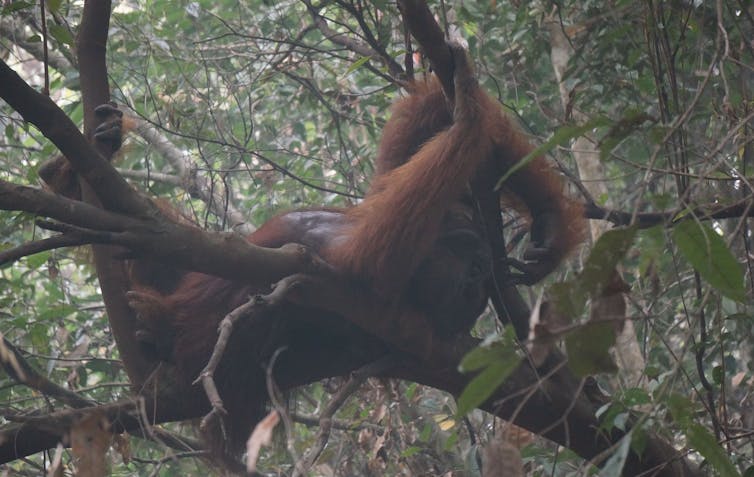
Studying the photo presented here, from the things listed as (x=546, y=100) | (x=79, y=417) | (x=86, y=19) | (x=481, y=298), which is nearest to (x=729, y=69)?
(x=546, y=100)

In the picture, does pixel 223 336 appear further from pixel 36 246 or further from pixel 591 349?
pixel 591 349

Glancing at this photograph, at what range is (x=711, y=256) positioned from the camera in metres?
1.75

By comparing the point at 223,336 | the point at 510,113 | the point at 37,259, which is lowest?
the point at 223,336

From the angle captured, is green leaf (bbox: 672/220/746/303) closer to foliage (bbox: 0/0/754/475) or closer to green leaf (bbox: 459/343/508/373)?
foliage (bbox: 0/0/754/475)

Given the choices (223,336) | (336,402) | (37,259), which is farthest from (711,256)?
(37,259)

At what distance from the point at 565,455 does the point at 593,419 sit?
0.19m

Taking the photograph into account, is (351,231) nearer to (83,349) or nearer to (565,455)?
(565,455)

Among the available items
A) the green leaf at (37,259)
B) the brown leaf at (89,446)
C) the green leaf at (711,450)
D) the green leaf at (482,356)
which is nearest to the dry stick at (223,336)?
the brown leaf at (89,446)

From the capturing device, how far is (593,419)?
10.4 feet

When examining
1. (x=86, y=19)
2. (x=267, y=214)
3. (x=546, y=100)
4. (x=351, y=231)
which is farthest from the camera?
(x=267, y=214)

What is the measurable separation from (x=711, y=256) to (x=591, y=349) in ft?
1.01

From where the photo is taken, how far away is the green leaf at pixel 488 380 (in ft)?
5.22

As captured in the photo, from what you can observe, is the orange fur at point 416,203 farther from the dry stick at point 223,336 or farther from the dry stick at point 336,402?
the dry stick at point 223,336

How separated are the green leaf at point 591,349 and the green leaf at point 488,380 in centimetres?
15
